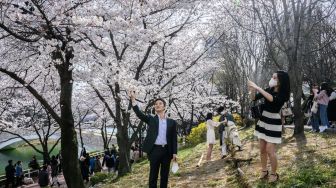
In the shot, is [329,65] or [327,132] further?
[329,65]

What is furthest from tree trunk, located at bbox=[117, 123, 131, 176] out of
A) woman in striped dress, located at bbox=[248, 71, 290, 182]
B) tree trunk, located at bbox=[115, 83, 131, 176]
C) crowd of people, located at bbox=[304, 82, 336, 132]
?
woman in striped dress, located at bbox=[248, 71, 290, 182]

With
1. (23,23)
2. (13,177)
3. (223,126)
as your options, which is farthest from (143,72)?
(23,23)

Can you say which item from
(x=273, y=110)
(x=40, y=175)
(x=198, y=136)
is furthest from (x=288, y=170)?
(x=198, y=136)

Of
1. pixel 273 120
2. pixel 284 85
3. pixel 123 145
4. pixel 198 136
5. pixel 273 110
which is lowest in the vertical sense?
pixel 198 136

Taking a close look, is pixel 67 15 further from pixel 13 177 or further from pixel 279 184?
pixel 13 177

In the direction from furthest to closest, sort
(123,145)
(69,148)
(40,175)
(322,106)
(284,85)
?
(40,175), (123,145), (322,106), (69,148), (284,85)

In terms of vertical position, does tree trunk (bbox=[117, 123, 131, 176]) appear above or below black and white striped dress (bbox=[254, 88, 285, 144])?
below

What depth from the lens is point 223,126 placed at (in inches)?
428

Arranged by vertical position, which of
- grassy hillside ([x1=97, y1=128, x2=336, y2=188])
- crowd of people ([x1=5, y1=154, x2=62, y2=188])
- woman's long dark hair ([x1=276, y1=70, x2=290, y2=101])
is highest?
woman's long dark hair ([x1=276, y1=70, x2=290, y2=101])

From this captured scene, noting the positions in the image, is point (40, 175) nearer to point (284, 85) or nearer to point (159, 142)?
point (159, 142)

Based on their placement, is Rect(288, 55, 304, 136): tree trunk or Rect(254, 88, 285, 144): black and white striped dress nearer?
Rect(254, 88, 285, 144): black and white striped dress

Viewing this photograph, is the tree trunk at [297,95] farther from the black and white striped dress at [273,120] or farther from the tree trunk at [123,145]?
the black and white striped dress at [273,120]

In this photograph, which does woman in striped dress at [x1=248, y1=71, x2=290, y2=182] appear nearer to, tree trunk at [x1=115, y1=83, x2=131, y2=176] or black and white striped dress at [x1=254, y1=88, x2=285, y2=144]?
black and white striped dress at [x1=254, y1=88, x2=285, y2=144]

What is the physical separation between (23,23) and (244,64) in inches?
576
